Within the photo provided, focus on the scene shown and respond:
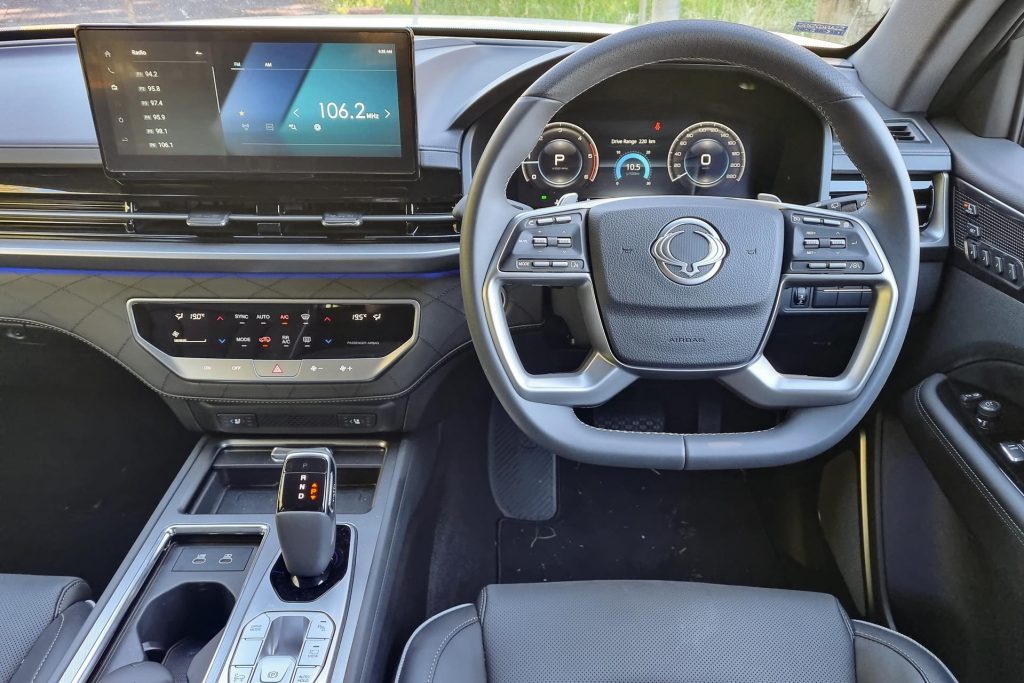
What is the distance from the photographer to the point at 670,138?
1419mm

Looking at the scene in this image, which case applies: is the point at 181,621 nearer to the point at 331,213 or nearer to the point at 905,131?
the point at 331,213

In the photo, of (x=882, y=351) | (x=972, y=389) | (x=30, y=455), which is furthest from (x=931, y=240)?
(x=30, y=455)

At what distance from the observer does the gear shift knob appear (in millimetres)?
1114

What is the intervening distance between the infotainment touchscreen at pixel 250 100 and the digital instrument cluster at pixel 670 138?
0.28 meters

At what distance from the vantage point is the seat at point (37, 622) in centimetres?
114

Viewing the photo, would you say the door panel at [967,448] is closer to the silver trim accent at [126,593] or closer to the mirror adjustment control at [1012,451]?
the mirror adjustment control at [1012,451]

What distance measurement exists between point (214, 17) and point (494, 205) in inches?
35.8

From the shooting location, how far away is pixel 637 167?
143 cm

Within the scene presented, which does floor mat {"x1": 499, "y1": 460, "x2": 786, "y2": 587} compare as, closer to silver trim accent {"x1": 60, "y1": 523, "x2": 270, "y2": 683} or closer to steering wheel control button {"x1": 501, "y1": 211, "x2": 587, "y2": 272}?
silver trim accent {"x1": 60, "y1": 523, "x2": 270, "y2": 683}

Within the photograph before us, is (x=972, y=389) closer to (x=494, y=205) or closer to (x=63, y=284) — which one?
(x=494, y=205)

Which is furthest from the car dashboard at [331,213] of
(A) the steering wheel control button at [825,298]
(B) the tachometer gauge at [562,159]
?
(A) the steering wheel control button at [825,298]

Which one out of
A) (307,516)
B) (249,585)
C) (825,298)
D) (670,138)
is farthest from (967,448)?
(249,585)

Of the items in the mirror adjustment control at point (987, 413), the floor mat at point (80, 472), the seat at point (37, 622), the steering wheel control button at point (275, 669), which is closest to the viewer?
the steering wheel control button at point (275, 669)

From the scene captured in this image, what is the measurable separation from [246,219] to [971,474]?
128 centimetres
